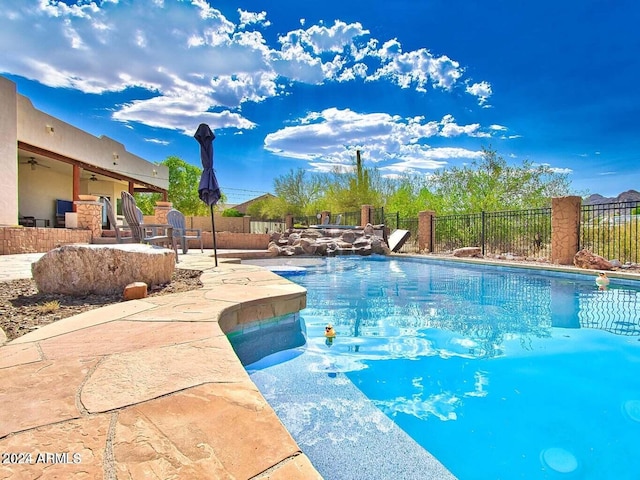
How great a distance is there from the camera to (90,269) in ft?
10.6

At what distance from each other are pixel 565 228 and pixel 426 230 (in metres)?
4.89

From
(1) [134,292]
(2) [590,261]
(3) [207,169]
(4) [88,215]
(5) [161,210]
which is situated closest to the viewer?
(1) [134,292]

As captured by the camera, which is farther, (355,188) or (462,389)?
(355,188)

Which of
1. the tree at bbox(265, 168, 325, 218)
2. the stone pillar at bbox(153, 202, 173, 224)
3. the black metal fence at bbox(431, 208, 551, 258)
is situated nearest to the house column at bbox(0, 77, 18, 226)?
the stone pillar at bbox(153, 202, 173, 224)

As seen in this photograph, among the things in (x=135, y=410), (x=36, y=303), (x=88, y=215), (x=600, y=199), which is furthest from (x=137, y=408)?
(x=600, y=199)

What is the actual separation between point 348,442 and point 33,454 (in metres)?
1.20

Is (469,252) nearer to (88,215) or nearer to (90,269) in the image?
(90,269)

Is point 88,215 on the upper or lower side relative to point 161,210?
lower

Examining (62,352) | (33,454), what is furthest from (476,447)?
(62,352)

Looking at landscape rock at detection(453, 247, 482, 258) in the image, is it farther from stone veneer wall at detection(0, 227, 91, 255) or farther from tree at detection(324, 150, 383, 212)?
tree at detection(324, 150, 383, 212)

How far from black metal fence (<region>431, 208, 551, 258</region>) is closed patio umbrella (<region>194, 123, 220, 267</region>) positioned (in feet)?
27.2

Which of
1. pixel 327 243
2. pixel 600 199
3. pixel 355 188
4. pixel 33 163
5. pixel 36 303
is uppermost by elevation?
pixel 355 188

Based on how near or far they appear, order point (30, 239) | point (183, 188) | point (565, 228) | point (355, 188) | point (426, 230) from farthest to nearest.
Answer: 1. point (183, 188)
2. point (355, 188)
3. point (426, 230)
4. point (30, 239)
5. point (565, 228)

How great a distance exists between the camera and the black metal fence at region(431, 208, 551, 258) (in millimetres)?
10820
